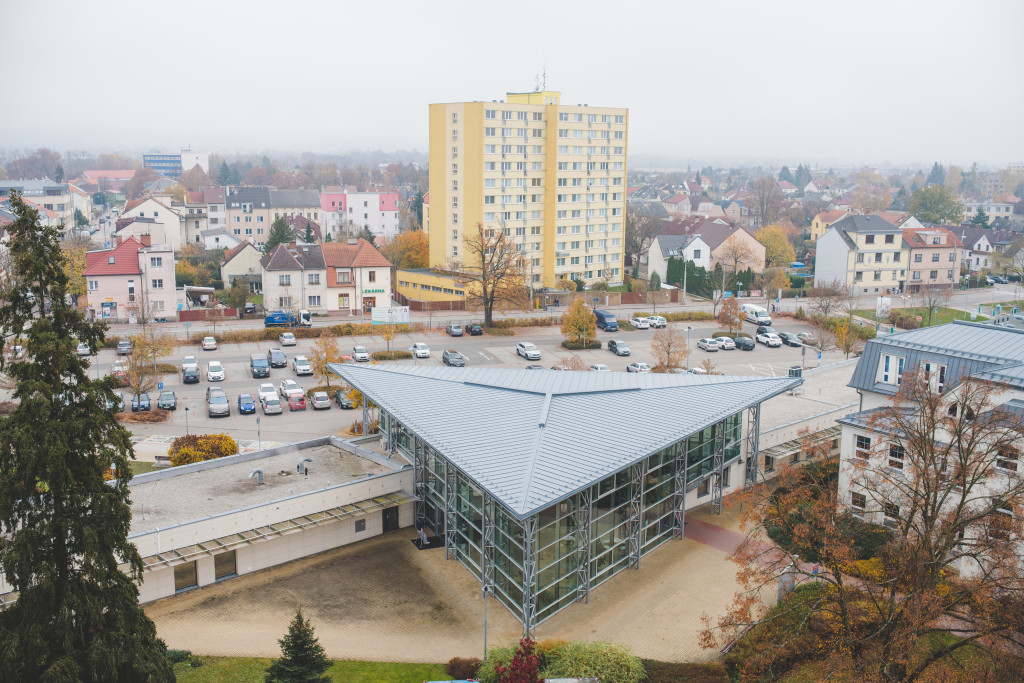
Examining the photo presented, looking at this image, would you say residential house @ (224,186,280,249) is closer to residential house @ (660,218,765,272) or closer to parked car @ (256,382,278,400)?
residential house @ (660,218,765,272)

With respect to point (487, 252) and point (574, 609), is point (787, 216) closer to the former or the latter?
point (487, 252)

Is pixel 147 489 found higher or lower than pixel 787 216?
lower

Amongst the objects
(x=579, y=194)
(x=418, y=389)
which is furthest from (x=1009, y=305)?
(x=418, y=389)

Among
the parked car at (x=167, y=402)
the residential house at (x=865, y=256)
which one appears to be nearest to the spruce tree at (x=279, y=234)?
the parked car at (x=167, y=402)

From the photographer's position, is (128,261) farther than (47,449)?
Yes

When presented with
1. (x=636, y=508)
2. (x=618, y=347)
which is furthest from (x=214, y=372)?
(x=636, y=508)
